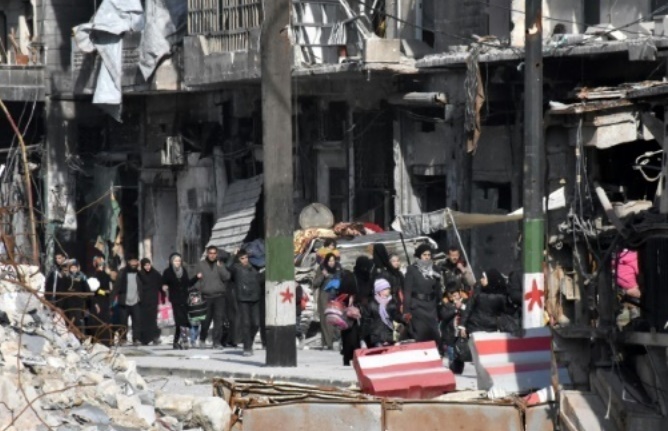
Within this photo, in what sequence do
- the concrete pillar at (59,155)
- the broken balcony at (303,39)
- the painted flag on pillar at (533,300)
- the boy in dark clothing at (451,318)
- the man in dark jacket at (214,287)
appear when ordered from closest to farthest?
1. the painted flag on pillar at (533,300)
2. the boy in dark clothing at (451,318)
3. the man in dark jacket at (214,287)
4. the broken balcony at (303,39)
5. the concrete pillar at (59,155)

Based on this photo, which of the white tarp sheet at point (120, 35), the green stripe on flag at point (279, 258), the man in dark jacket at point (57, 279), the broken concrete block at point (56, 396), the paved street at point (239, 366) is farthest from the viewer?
the white tarp sheet at point (120, 35)

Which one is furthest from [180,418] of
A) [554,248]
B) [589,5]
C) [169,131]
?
[169,131]

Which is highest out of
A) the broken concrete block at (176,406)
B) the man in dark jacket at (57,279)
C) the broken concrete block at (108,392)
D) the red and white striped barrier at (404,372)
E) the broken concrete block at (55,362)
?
the broken concrete block at (55,362)

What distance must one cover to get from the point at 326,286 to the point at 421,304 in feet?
12.5

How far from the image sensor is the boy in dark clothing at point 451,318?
2236cm

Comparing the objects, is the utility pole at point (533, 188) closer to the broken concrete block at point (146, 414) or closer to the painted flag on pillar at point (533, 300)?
the painted flag on pillar at point (533, 300)

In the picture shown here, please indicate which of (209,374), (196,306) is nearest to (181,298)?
(196,306)

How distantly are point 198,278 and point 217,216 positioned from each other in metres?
10.0

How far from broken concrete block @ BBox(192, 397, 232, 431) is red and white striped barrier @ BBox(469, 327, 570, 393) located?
2.08m

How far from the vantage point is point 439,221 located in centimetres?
3044

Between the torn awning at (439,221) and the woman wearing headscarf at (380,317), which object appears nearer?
the woman wearing headscarf at (380,317)

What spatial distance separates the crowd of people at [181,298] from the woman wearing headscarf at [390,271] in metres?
1.60

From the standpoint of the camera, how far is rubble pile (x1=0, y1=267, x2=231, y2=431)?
13211mm

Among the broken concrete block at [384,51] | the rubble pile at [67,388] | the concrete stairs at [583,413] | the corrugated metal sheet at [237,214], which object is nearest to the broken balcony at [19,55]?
the corrugated metal sheet at [237,214]
